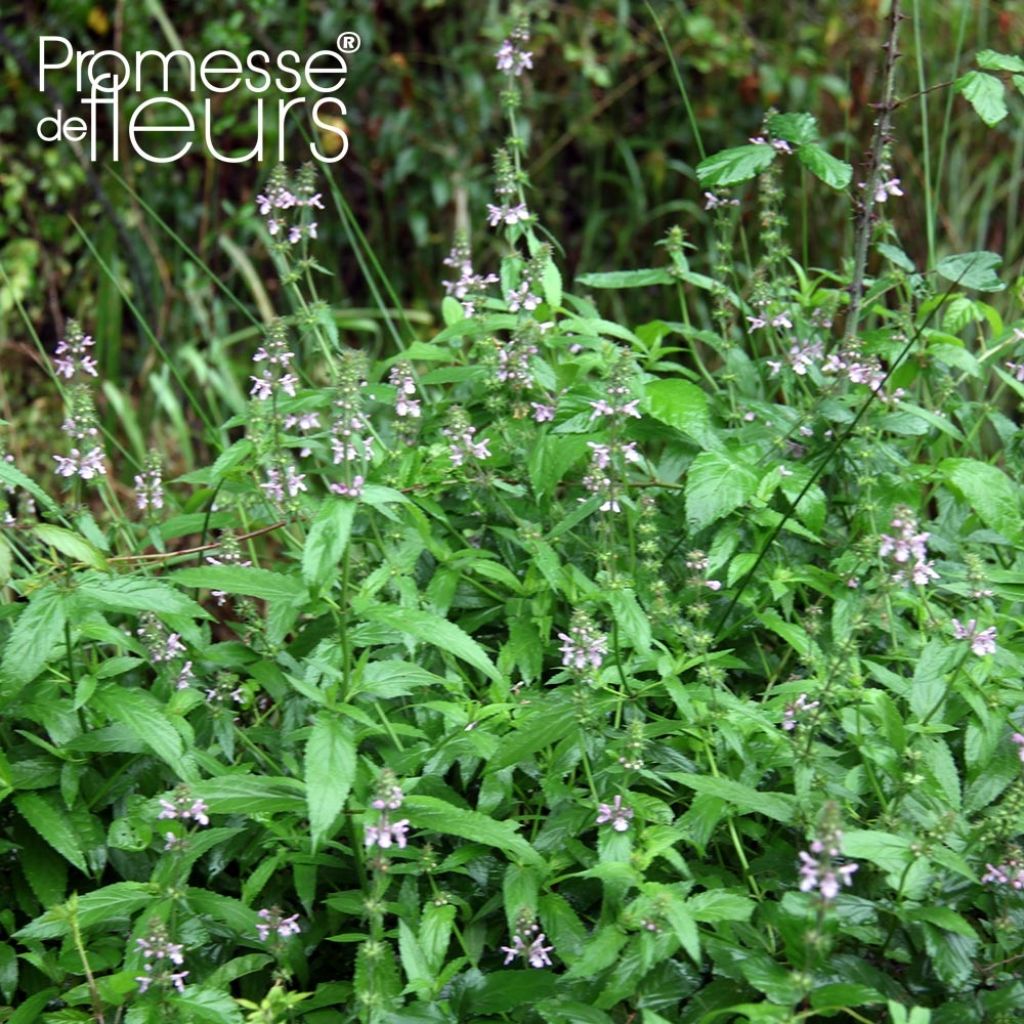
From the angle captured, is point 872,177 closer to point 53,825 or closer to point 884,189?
point 884,189

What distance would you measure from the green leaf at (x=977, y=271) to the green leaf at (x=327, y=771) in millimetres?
1480

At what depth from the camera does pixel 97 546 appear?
2.87 meters

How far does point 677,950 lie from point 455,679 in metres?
0.58

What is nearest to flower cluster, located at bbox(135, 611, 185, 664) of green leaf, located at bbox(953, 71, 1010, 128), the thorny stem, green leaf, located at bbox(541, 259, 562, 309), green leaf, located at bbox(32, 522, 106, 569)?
green leaf, located at bbox(32, 522, 106, 569)

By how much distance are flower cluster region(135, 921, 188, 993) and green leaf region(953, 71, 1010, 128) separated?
196 centimetres

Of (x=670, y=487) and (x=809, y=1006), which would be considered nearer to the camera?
(x=809, y=1006)

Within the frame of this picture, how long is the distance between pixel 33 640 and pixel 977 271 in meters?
1.84

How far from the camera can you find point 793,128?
2.84m

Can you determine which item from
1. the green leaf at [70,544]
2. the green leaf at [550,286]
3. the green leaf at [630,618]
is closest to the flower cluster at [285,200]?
the green leaf at [550,286]

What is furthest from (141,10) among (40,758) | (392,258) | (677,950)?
(677,950)

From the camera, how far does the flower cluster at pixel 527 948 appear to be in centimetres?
220

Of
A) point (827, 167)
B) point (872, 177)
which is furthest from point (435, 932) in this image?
point (872, 177)

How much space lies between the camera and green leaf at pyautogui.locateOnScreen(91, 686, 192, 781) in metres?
2.31

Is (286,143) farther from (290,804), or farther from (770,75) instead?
(290,804)
